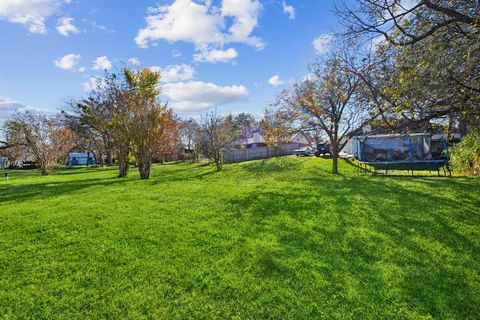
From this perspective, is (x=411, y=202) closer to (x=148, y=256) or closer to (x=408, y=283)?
(x=408, y=283)

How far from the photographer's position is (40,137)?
2252 cm

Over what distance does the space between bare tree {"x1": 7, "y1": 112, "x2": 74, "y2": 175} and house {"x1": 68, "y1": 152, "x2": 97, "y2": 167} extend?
733 inches

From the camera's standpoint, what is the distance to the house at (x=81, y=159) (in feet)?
137

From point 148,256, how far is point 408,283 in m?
3.63

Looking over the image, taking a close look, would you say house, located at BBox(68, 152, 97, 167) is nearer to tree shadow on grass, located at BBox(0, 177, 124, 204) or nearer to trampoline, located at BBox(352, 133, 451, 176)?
tree shadow on grass, located at BBox(0, 177, 124, 204)

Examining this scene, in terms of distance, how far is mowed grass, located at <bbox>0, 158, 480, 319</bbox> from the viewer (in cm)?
310

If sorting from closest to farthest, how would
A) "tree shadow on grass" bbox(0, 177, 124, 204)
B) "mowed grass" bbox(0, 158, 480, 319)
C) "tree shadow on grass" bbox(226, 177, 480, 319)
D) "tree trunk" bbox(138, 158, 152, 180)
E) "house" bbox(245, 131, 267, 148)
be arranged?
"mowed grass" bbox(0, 158, 480, 319) < "tree shadow on grass" bbox(226, 177, 480, 319) < "tree shadow on grass" bbox(0, 177, 124, 204) < "tree trunk" bbox(138, 158, 152, 180) < "house" bbox(245, 131, 267, 148)

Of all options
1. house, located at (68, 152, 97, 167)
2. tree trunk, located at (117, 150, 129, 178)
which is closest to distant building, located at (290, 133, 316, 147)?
tree trunk, located at (117, 150, 129, 178)

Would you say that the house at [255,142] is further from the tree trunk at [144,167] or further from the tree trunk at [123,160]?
Result: the tree trunk at [144,167]

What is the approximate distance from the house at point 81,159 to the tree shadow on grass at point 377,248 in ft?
142

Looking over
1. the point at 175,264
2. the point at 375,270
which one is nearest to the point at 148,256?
the point at 175,264

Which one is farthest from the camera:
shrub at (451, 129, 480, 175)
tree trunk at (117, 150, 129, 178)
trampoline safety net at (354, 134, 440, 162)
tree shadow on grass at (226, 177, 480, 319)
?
trampoline safety net at (354, 134, 440, 162)

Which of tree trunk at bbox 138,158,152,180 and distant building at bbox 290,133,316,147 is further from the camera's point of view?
distant building at bbox 290,133,316,147

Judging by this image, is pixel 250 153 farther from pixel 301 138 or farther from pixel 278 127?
pixel 301 138
